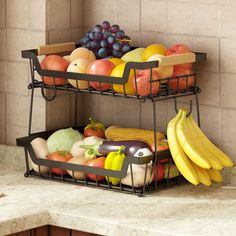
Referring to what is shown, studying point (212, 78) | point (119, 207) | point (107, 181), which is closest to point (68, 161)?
point (107, 181)

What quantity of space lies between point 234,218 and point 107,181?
463mm

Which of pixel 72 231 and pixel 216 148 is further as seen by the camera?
pixel 216 148

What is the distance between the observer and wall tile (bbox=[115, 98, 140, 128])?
2.90m

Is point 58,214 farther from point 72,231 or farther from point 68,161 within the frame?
point 68,161

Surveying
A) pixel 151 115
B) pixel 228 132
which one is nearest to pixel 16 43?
pixel 151 115

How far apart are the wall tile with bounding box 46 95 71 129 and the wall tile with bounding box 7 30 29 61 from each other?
0.60ft

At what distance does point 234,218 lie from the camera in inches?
92.0

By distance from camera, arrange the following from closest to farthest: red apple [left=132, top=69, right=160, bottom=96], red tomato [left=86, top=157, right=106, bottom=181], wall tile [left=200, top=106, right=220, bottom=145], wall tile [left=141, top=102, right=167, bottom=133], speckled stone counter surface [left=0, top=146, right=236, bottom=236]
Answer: speckled stone counter surface [left=0, top=146, right=236, bottom=236]
red apple [left=132, top=69, right=160, bottom=96]
red tomato [left=86, top=157, right=106, bottom=181]
wall tile [left=200, top=106, right=220, bottom=145]
wall tile [left=141, top=102, right=167, bottom=133]

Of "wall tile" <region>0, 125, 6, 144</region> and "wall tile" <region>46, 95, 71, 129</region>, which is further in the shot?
"wall tile" <region>0, 125, 6, 144</region>

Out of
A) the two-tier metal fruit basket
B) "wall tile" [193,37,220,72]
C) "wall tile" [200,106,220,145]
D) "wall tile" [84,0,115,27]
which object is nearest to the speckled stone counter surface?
the two-tier metal fruit basket

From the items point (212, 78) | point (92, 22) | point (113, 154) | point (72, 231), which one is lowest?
point (72, 231)

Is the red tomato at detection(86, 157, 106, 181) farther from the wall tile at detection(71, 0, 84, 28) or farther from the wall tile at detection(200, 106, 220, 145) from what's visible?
the wall tile at detection(71, 0, 84, 28)

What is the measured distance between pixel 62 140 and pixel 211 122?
46 cm

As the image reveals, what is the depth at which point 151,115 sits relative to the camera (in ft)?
9.40
